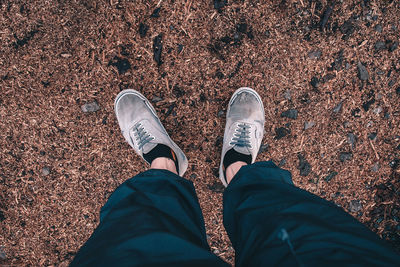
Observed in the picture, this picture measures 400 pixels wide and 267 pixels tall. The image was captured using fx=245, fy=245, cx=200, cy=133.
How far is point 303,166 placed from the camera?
1902mm

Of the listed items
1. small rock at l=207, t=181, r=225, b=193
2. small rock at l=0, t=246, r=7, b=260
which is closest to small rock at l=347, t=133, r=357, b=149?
small rock at l=207, t=181, r=225, b=193

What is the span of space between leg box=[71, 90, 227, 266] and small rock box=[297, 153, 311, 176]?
2.89 ft

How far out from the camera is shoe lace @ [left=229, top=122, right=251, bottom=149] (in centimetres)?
181

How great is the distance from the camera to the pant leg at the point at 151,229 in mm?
902

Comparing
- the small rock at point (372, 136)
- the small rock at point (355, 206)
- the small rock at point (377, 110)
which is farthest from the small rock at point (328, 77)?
the small rock at point (355, 206)

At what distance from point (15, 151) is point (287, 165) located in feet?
6.71

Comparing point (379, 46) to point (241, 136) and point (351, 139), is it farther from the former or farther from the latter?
point (241, 136)

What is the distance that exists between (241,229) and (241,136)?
2.61 ft

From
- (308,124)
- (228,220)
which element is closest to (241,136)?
(308,124)

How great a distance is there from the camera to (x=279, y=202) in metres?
1.14

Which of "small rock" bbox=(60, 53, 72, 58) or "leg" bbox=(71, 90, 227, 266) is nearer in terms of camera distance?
"leg" bbox=(71, 90, 227, 266)

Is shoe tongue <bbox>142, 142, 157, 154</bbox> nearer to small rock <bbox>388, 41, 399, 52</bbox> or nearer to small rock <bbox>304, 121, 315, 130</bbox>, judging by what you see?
small rock <bbox>304, 121, 315, 130</bbox>

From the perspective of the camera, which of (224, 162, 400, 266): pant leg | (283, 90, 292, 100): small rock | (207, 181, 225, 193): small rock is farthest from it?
(207, 181, 225, 193): small rock

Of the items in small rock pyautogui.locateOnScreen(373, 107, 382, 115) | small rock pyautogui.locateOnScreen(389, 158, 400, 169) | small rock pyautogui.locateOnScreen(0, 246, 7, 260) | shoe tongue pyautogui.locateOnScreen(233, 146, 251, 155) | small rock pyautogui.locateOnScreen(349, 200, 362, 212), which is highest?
small rock pyautogui.locateOnScreen(373, 107, 382, 115)
